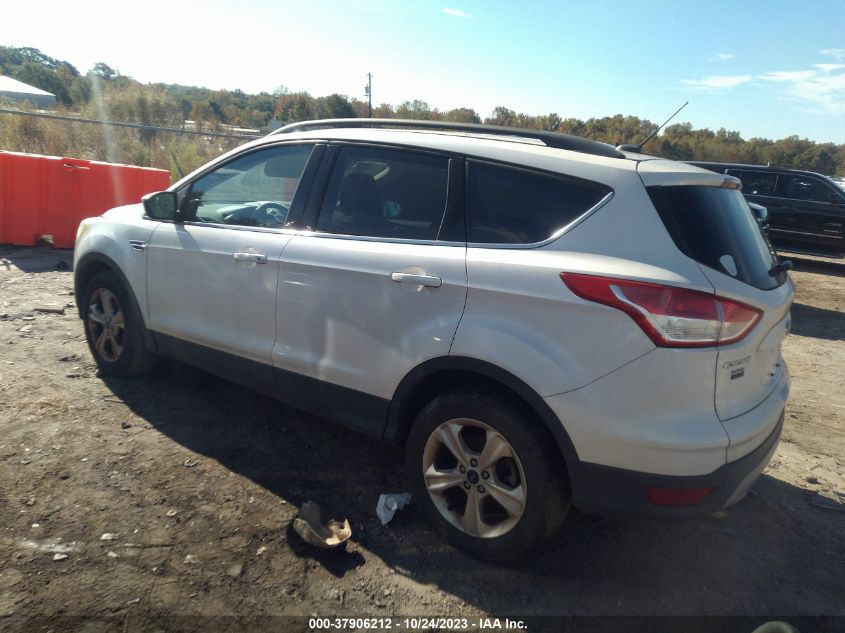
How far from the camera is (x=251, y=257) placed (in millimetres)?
3748

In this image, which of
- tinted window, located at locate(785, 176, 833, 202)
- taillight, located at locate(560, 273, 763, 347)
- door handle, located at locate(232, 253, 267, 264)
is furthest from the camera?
tinted window, located at locate(785, 176, 833, 202)

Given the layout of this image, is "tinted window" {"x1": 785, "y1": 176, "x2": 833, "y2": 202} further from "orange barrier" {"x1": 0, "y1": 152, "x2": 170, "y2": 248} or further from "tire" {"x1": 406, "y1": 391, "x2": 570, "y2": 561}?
"tire" {"x1": 406, "y1": 391, "x2": 570, "y2": 561}

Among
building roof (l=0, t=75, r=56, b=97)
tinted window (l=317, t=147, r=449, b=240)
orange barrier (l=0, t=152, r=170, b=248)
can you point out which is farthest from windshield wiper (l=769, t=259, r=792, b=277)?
building roof (l=0, t=75, r=56, b=97)

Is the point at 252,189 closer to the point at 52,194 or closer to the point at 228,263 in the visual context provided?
the point at 228,263

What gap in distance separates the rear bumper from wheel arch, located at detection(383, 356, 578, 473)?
10 centimetres

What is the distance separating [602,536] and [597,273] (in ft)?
4.97

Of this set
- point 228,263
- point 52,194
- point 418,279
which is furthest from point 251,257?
point 52,194

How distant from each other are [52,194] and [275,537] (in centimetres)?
764

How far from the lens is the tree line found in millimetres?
15453

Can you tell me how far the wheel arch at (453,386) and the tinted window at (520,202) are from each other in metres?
0.59

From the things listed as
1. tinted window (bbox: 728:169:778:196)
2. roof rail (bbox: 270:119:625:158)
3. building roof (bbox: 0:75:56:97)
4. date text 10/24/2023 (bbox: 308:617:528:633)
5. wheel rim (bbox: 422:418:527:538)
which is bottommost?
date text 10/24/2023 (bbox: 308:617:528:633)

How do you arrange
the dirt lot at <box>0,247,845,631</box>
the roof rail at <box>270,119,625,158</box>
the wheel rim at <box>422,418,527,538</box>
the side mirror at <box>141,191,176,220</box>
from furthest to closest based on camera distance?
the side mirror at <box>141,191,176,220</box>, the roof rail at <box>270,119,625,158</box>, the wheel rim at <box>422,418,527,538</box>, the dirt lot at <box>0,247,845,631</box>

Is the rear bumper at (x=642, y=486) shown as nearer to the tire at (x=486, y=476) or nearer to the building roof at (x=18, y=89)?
the tire at (x=486, y=476)

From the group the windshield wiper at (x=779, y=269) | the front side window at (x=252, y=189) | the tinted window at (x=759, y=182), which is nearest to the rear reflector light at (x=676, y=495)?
the windshield wiper at (x=779, y=269)
